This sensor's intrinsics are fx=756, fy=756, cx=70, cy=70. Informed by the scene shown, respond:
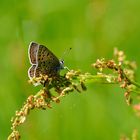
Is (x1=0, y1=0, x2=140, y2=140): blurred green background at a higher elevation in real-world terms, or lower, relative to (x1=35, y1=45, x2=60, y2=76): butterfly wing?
higher

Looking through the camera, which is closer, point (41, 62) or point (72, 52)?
point (41, 62)

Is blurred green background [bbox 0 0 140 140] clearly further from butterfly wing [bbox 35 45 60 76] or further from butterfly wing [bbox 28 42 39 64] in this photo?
Result: butterfly wing [bbox 28 42 39 64]

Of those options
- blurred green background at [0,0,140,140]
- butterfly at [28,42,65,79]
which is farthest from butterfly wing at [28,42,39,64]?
blurred green background at [0,0,140,140]

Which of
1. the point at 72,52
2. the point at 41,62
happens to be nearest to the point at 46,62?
the point at 41,62

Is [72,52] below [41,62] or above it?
above

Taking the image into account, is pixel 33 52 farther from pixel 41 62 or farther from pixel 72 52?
pixel 72 52

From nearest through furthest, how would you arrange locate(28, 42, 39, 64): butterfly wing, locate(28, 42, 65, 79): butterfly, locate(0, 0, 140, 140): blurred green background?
locate(28, 42, 65, 79): butterfly < locate(28, 42, 39, 64): butterfly wing < locate(0, 0, 140, 140): blurred green background

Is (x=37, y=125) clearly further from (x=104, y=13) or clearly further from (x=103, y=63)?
(x=103, y=63)
